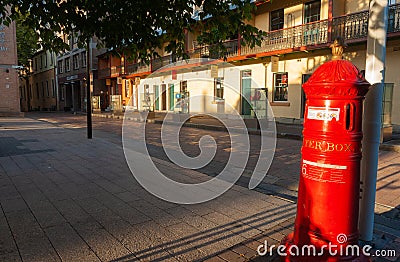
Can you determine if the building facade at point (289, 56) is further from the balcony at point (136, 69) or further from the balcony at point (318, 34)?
the balcony at point (136, 69)

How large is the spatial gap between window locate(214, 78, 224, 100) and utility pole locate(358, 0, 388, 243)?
753 inches

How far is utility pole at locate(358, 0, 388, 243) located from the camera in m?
2.99

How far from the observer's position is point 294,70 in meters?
16.9

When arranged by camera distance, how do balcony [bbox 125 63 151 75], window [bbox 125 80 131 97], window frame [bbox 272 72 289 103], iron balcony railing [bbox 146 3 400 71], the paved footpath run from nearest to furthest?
1. the paved footpath
2. iron balcony railing [bbox 146 3 400 71]
3. window frame [bbox 272 72 289 103]
4. balcony [bbox 125 63 151 75]
5. window [bbox 125 80 131 97]

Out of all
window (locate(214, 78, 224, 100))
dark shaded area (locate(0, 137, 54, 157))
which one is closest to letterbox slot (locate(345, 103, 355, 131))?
dark shaded area (locate(0, 137, 54, 157))

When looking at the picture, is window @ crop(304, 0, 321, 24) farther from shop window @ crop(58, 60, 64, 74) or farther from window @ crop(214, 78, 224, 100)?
shop window @ crop(58, 60, 64, 74)

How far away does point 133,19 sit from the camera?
13.8 feet

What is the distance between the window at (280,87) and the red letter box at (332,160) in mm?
15610

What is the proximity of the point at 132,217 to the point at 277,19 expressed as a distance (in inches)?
683

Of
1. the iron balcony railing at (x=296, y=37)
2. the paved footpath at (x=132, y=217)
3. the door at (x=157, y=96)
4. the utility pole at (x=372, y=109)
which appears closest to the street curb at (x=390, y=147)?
the paved footpath at (x=132, y=217)

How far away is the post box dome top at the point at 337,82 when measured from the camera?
2338 mm

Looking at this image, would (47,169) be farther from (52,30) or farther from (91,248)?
(91,248)

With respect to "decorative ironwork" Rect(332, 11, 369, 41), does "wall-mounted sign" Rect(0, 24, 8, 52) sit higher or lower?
higher

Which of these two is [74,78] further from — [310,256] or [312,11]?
[310,256]
